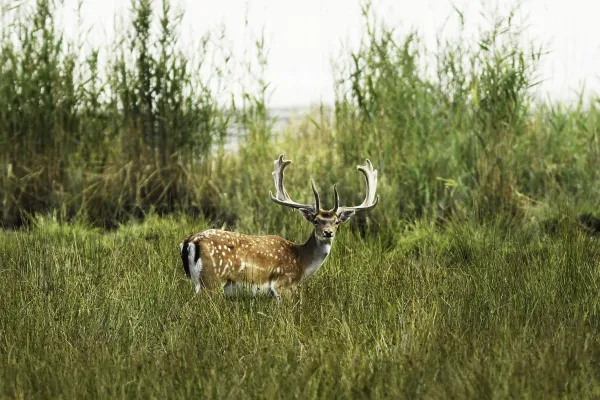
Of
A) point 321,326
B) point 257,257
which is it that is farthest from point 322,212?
point 321,326

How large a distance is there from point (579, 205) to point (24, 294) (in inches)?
195

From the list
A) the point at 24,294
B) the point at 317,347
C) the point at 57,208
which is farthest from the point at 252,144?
the point at 317,347

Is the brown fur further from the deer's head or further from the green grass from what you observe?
the deer's head

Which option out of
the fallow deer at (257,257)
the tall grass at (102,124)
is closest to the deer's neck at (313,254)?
the fallow deer at (257,257)

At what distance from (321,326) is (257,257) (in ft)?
3.11

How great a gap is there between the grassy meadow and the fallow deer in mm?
124

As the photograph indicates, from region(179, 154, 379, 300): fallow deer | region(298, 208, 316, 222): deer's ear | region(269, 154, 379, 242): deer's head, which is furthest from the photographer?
region(298, 208, 316, 222): deer's ear

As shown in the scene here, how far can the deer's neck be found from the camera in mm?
5969

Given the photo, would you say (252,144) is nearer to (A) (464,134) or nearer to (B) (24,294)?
(A) (464,134)

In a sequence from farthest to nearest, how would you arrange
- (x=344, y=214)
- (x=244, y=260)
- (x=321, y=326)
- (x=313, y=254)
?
(x=344, y=214) < (x=313, y=254) < (x=244, y=260) < (x=321, y=326)

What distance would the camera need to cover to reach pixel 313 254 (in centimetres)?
599

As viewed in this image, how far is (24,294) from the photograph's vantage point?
5801mm

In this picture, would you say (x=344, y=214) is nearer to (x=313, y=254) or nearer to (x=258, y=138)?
(x=313, y=254)

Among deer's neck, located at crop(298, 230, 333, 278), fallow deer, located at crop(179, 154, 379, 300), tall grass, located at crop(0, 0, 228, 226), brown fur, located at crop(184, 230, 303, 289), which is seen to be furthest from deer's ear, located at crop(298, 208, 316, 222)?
tall grass, located at crop(0, 0, 228, 226)
